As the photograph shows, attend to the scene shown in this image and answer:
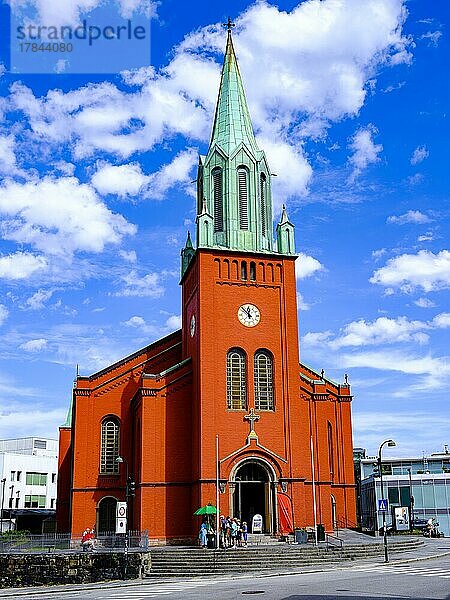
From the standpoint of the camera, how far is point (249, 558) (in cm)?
3775

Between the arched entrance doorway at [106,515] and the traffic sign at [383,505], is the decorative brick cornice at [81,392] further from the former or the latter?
the traffic sign at [383,505]

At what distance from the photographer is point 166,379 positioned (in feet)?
156

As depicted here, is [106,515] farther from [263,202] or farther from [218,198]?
[263,202]

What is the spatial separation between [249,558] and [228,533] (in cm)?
296

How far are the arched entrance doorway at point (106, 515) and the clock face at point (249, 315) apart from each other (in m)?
15.3

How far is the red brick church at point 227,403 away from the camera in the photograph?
4494 centimetres

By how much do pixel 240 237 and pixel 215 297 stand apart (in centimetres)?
483

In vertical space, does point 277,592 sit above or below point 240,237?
below

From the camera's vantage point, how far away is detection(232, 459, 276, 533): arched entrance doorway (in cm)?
4456

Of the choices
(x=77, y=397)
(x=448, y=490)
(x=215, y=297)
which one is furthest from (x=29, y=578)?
(x=448, y=490)

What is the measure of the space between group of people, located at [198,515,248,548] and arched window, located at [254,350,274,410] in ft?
25.2

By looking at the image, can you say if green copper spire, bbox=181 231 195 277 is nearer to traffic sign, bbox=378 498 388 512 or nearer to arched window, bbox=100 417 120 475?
arched window, bbox=100 417 120 475

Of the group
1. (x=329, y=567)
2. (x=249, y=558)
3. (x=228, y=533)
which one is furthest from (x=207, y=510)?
(x=329, y=567)

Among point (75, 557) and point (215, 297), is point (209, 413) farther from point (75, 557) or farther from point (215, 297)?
point (75, 557)
